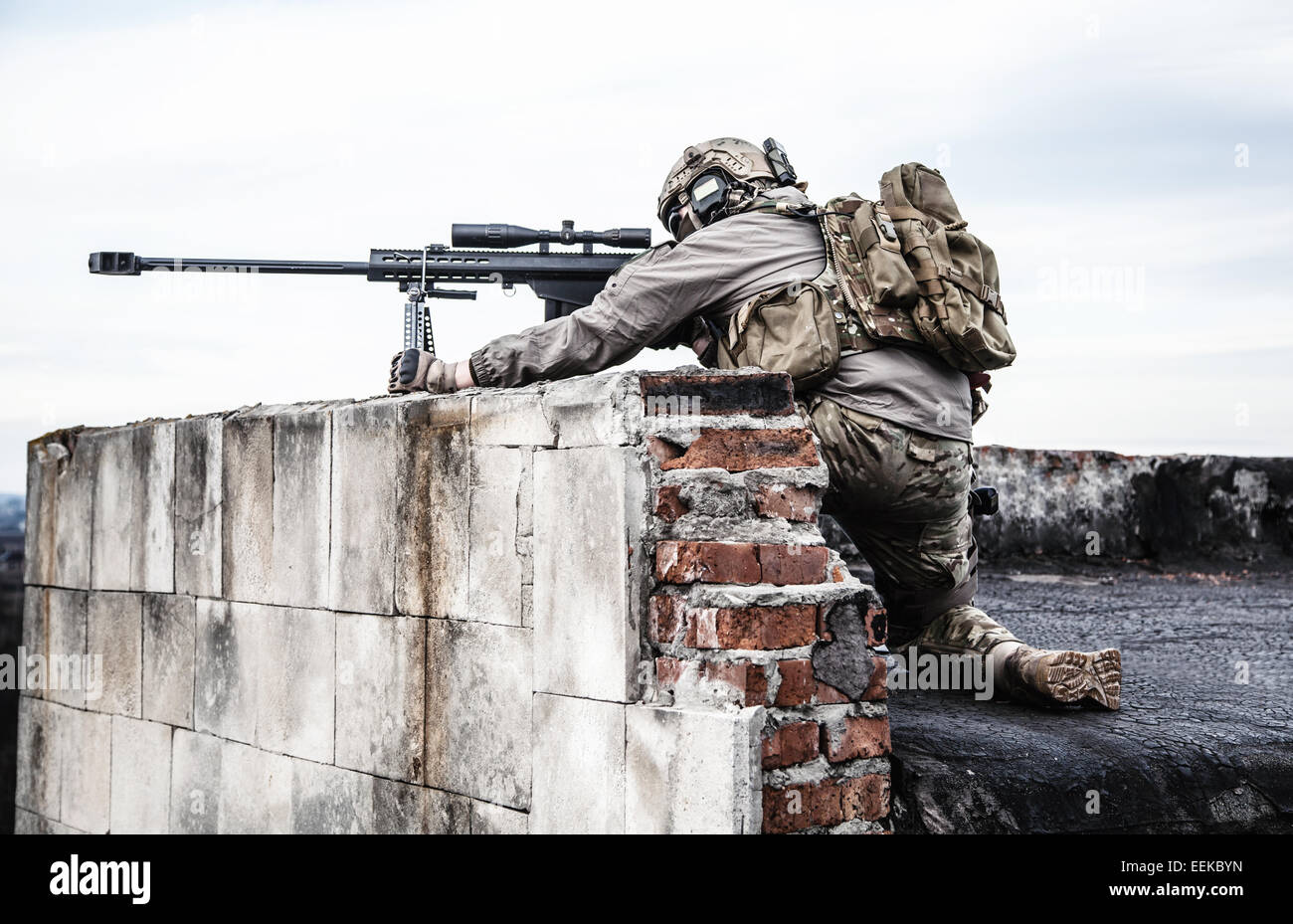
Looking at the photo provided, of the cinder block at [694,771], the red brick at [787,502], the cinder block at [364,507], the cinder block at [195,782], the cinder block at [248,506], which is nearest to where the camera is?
the cinder block at [694,771]

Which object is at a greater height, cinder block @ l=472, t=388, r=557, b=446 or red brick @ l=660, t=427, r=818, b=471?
cinder block @ l=472, t=388, r=557, b=446

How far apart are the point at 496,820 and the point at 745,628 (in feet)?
2.86

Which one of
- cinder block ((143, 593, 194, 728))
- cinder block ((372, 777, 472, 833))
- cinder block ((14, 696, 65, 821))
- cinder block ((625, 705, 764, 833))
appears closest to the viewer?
cinder block ((625, 705, 764, 833))

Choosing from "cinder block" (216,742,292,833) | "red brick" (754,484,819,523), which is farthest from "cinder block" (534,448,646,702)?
"cinder block" (216,742,292,833)

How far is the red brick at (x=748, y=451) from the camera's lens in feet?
9.68

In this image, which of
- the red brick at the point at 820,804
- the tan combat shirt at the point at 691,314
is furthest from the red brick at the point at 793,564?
the tan combat shirt at the point at 691,314

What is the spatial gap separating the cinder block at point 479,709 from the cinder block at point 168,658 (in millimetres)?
1528

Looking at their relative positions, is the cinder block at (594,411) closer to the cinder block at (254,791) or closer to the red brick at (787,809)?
the red brick at (787,809)

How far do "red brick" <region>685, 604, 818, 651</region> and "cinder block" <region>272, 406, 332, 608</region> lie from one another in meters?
1.44

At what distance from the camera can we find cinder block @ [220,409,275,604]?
161 inches

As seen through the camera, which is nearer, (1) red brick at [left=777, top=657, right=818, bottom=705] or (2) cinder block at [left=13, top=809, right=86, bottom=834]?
(1) red brick at [left=777, top=657, right=818, bottom=705]

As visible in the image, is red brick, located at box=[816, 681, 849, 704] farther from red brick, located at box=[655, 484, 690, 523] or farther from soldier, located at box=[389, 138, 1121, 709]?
soldier, located at box=[389, 138, 1121, 709]
